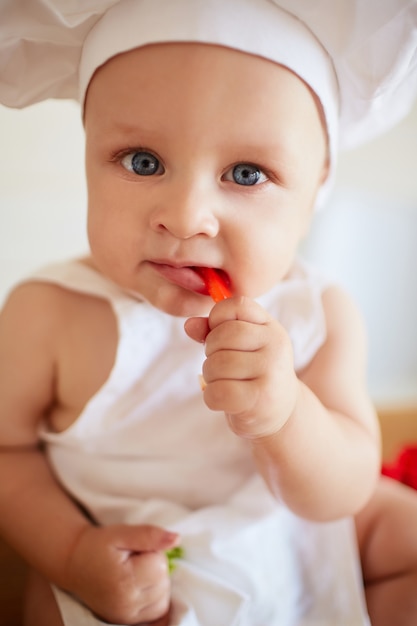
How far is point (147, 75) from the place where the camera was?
1.72ft

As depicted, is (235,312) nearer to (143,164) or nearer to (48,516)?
(143,164)

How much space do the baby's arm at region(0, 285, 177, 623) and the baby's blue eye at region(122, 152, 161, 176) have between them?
0.21m

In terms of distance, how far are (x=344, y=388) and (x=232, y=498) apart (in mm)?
167

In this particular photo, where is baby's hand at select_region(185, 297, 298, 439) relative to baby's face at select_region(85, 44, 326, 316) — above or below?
below

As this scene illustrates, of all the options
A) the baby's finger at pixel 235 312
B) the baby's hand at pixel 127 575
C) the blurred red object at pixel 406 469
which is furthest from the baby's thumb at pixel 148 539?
the blurred red object at pixel 406 469

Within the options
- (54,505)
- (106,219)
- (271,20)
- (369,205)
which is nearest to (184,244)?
(106,219)

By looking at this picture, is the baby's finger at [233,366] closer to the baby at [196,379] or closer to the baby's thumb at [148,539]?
the baby at [196,379]

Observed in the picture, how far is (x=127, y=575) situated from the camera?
0.57 metres

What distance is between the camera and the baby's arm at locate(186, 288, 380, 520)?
47 centimetres

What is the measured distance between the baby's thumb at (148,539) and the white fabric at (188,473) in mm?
53

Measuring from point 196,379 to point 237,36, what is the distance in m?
0.34

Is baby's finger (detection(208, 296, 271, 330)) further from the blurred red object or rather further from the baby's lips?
the blurred red object

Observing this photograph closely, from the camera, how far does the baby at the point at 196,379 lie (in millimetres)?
515

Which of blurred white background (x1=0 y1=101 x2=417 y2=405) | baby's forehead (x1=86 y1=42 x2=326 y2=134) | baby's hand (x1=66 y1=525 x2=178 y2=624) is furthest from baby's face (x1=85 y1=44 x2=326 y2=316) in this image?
blurred white background (x1=0 y1=101 x2=417 y2=405)
